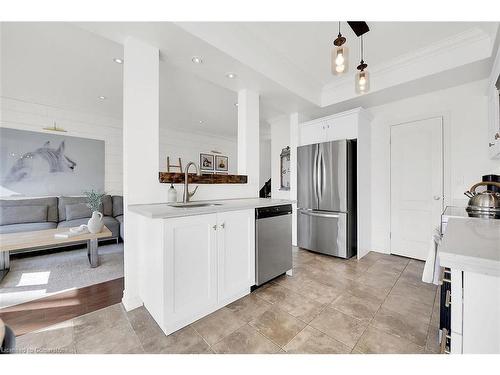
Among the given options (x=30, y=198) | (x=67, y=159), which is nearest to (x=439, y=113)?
Answer: (x=67, y=159)

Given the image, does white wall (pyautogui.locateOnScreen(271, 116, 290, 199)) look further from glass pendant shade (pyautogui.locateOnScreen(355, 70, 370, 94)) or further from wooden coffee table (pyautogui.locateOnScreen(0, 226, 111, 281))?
wooden coffee table (pyautogui.locateOnScreen(0, 226, 111, 281))

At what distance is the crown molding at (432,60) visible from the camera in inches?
81.6

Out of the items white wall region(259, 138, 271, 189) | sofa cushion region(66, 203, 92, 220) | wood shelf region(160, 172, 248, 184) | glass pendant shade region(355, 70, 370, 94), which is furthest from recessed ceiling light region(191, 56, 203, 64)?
white wall region(259, 138, 271, 189)

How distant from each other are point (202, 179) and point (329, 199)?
73.3 inches

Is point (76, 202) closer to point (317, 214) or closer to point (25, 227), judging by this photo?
point (25, 227)

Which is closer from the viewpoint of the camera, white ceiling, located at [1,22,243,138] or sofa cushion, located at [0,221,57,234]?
white ceiling, located at [1,22,243,138]

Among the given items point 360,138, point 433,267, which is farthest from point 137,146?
point 360,138

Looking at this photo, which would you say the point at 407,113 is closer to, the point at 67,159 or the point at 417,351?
the point at 417,351

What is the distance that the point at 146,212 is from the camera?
1401 millimetres

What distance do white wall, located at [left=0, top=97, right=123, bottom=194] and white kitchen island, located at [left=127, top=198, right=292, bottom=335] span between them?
3368 mm

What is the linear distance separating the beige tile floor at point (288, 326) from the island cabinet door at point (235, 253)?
139 mm

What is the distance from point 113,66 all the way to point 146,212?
2.16 m

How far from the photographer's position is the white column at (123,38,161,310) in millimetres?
1748
